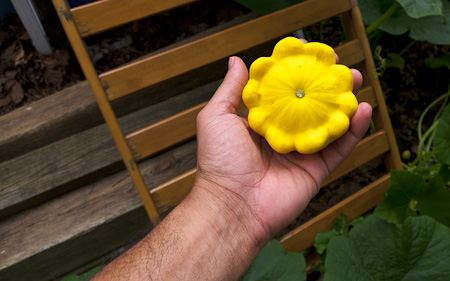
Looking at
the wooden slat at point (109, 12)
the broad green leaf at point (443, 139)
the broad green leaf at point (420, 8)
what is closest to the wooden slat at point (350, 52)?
the broad green leaf at point (420, 8)

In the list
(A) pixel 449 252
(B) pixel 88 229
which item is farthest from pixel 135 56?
(A) pixel 449 252

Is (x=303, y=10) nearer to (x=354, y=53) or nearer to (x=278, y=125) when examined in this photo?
(x=354, y=53)

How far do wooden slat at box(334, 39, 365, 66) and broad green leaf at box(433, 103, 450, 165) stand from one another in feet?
1.40

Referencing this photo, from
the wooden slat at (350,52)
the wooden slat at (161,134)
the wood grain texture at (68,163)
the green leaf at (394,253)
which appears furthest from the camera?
the wood grain texture at (68,163)

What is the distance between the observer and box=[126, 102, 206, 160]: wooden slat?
4.89 feet

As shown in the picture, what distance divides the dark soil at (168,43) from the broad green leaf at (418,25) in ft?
1.03

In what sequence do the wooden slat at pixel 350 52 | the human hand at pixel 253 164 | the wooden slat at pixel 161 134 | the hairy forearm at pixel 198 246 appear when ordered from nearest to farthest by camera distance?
the hairy forearm at pixel 198 246
the human hand at pixel 253 164
the wooden slat at pixel 161 134
the wooden slat at pixel 350 52

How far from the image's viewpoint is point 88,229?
5.61 ft

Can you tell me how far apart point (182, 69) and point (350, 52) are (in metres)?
0.77

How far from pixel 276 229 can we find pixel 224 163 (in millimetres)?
263

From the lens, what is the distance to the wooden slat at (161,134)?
149cm

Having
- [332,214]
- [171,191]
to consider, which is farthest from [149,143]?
[332,214]

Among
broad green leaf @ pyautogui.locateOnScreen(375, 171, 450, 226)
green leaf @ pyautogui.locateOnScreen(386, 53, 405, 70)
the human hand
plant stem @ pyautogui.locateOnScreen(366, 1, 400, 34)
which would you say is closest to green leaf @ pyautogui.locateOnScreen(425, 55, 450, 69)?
green leaf @ pyautogui.locateOnScreen(386, 53, 405, 70)

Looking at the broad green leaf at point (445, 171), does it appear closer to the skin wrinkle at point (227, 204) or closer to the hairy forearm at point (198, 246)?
the skin wrinkle at point (227, 204)
